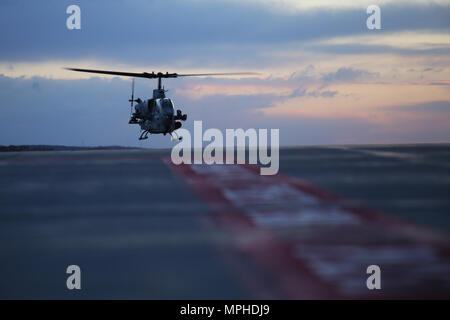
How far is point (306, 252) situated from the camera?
780 cm

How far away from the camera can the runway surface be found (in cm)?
623

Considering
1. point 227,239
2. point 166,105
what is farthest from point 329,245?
point 166,105

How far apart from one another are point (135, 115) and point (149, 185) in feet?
104

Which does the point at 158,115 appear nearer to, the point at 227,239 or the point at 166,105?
the point at 166,105

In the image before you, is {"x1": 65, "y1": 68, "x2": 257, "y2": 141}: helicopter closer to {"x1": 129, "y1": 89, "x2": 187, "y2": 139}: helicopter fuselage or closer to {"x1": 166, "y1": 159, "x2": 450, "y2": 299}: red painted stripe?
{"x1": 129, "y1": 89, "x2": 187, "y2": 139}: helicopter fuselage

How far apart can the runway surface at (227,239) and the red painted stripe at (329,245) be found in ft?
0.06

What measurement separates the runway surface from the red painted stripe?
0.06 ft

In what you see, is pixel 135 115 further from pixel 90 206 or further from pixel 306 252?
pixel 306 252

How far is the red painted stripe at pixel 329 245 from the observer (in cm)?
622

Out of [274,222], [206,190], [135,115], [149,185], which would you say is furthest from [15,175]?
[135,115]

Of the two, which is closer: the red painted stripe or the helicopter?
the red painted stripe

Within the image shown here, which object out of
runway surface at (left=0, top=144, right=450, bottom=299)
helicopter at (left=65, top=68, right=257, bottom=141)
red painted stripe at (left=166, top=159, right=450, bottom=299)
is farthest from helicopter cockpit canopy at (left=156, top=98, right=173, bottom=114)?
red painted stripe at (left=166, top=159, right=450, bottom=299)

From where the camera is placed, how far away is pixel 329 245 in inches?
324

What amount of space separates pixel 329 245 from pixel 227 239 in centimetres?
141
